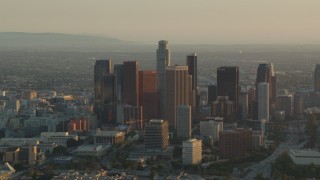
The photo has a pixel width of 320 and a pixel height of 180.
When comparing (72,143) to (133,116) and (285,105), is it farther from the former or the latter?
(285,105)

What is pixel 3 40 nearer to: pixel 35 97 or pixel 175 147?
pixel 35 97

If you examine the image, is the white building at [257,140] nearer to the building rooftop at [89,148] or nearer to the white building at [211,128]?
the white building at [211,128]

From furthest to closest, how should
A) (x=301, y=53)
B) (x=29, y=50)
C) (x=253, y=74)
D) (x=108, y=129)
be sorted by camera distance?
1. (x=29, y=50)
2. (x=301, y=53)
3. (x=253, y=74)
4. (x=108, y=129)

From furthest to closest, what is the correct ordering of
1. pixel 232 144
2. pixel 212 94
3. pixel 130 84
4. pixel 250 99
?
1. pixel 212 94
2. pixel 250 99
3. pixel 130 84
4. pixel 232 144

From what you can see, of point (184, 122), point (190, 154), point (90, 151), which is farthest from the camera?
point (184, 122)

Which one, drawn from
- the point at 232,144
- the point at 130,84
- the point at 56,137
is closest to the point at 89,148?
the point at 56,137

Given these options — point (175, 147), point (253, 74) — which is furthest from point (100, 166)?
point (253, 74)

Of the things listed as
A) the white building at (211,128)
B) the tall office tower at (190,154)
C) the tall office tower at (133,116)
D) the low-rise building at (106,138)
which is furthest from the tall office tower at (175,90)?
the tall office tower at (190,154)
